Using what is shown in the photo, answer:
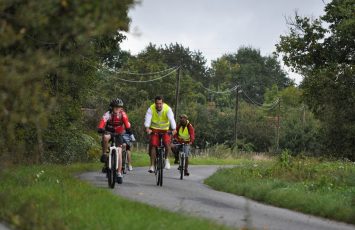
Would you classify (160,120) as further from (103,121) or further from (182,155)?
(182,155)

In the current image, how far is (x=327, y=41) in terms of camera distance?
1671 inches

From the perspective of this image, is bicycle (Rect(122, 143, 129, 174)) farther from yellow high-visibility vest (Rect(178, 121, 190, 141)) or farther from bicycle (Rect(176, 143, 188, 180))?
yellow high-visibility vest (Rect(178, 121, 190, 141))

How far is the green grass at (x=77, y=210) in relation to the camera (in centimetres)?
530

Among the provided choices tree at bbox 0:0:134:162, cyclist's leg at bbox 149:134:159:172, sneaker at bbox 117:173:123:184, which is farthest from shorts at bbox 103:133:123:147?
tree at bbox 0:0:134:162

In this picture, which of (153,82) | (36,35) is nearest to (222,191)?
(36,35)

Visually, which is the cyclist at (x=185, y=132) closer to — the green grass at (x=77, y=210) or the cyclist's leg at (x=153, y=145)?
the cyclist's leg at (x=153, y=145)

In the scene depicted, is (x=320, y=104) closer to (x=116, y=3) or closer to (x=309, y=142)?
(x=309, y=142)

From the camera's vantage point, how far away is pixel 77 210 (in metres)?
8.77

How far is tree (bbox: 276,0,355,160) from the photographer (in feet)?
131

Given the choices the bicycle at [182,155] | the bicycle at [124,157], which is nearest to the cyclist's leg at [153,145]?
the bicycle at [124,157]

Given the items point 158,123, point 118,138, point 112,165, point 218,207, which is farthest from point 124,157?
point 218,207

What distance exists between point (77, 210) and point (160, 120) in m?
6.45

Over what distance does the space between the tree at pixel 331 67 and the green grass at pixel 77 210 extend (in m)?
30.1

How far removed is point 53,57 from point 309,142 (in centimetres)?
5513
